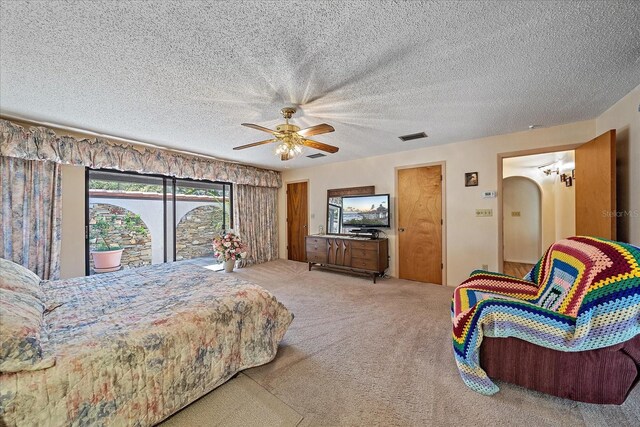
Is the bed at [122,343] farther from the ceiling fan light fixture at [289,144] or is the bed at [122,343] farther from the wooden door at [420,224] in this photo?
the wooden door at [420,224]

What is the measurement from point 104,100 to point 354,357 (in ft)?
11.0

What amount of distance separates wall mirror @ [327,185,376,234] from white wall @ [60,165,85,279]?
4042mm

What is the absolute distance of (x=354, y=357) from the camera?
2.04 m

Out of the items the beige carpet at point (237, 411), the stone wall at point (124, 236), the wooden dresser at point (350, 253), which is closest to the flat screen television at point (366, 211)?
the wooden dresser at point (350, 253)

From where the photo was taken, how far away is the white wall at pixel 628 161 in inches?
87.6

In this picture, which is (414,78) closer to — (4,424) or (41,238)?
(4,424)

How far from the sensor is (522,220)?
5969 millimetres

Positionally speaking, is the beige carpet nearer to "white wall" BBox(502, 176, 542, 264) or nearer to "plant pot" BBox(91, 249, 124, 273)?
"plant pot" BBox(91, 249, 124, 273)

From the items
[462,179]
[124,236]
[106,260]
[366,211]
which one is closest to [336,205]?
[366,211]

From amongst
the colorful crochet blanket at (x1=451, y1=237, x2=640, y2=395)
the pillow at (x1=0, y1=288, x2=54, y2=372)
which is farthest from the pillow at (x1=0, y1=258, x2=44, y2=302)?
the colorful crochet blanket at (x1=451, y1=237, x2=640, y2=395)

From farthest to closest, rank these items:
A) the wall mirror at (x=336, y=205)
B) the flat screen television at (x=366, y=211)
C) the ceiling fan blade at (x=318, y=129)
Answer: the wall mirror at (x=336, y=205)
the flat screen television at (x=366, y=211)
the ceiling fan blade at (x=318, y=129)

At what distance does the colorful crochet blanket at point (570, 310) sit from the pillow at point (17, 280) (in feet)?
10.2

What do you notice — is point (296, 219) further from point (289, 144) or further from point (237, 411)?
point (237, 411)

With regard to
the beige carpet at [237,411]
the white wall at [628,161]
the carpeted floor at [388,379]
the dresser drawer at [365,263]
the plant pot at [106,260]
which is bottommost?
the beige carpet at [237,411]
